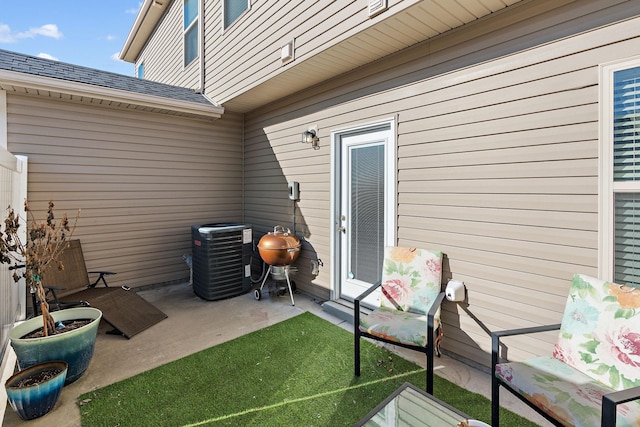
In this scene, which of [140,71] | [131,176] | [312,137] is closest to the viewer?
[312,137]

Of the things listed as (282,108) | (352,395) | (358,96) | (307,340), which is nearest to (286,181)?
(282,108)

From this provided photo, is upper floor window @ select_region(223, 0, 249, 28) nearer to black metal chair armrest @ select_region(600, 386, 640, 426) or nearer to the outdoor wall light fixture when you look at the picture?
the outdoor wall light fixture

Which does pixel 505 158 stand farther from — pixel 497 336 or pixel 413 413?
pixel 413 413

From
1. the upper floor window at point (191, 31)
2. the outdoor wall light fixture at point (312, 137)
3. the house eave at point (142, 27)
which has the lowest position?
the outdoor wall light fixture at point (312, 137)

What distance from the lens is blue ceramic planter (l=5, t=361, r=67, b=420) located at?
2.00 m

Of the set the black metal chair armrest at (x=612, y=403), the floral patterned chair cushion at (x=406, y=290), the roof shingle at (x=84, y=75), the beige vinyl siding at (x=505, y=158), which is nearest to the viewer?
the black metal chair armrest at (x=612, y=403)

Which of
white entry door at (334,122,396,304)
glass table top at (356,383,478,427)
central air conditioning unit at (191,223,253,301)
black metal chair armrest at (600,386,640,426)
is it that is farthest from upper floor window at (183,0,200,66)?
black metal chair armrest at (600,386,640,426)

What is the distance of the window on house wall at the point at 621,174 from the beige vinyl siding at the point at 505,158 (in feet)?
0.21

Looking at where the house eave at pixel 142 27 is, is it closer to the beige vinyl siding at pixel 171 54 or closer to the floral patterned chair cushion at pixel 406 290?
the beige vinyl siding at pixel 171 54

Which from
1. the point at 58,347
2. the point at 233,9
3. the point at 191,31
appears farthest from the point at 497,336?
the point at 191,31

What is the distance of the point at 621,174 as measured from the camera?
200 cm

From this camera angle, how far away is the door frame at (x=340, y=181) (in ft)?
10.8

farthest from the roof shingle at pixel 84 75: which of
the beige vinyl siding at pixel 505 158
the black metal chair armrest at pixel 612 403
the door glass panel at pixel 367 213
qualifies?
the black metal chair armrest at pixel 612 403

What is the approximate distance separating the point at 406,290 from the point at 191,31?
6.35m
